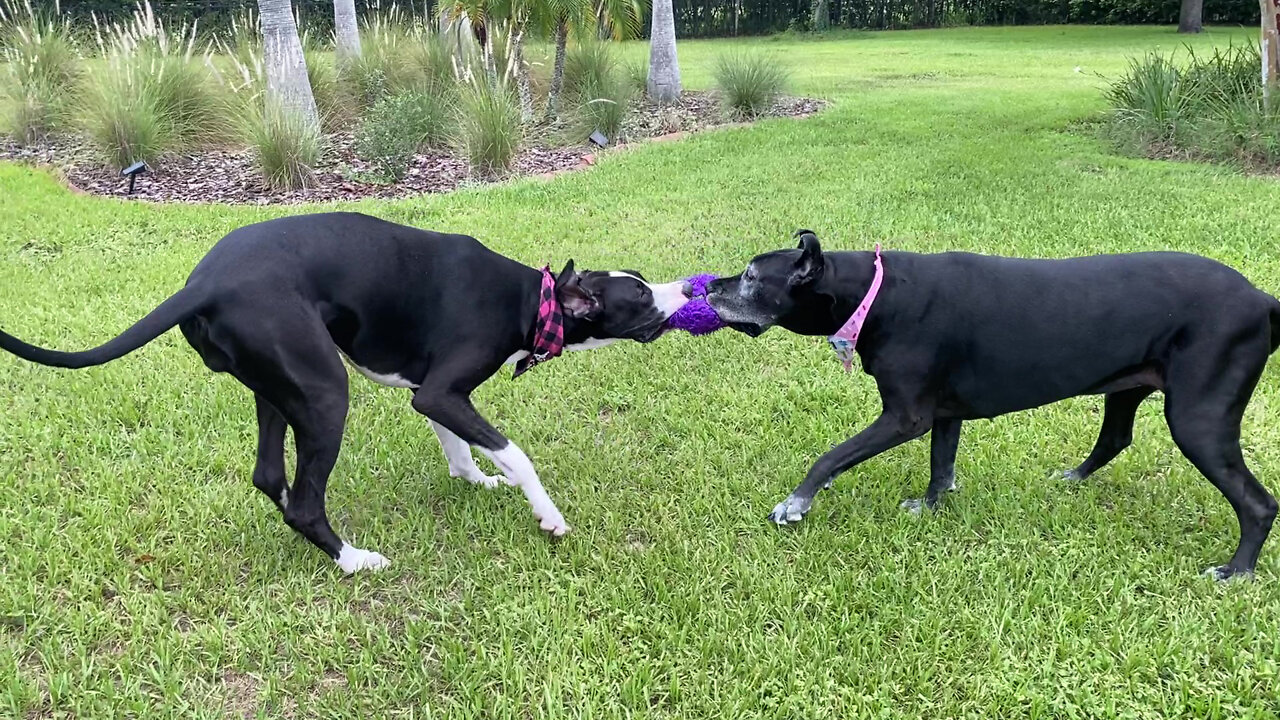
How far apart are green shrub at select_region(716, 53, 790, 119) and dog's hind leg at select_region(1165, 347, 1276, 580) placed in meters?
10.8

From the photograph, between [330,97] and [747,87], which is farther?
[747,87]

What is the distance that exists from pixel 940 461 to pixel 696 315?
4.10 feet

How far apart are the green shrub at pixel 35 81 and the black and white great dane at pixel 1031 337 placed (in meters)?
11.7

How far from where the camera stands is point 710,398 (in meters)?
4.65

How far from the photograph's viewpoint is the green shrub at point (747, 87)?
1325 centimetres

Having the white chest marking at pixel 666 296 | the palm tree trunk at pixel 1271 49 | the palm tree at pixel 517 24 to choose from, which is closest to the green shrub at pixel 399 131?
the palm tree at pixel 517 24

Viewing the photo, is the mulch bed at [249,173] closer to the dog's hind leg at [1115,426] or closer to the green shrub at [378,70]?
the green shrub at [378,70]

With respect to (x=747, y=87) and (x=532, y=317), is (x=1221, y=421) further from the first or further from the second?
(x=747, y=87)

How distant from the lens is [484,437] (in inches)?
133

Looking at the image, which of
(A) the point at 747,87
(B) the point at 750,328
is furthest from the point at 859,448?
(A) the point at 747,87

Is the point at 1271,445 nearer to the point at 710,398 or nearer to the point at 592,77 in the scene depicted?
the point at 710,398

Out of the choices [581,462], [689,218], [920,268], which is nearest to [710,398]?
[581,462]

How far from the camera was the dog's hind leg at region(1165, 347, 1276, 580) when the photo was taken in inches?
117

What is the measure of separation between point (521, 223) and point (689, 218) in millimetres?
1492
